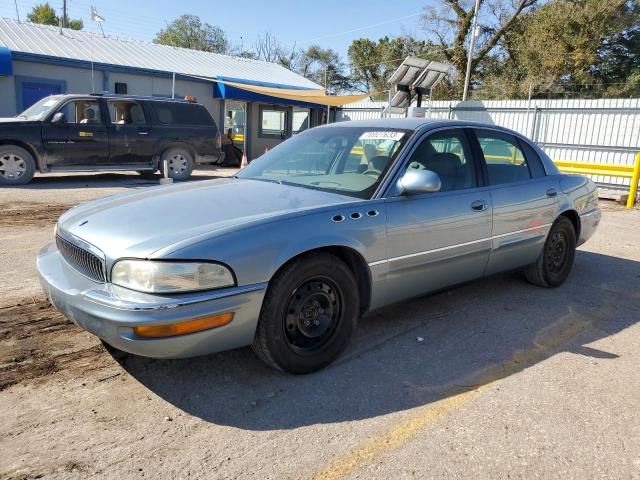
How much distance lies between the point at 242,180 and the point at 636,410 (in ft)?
10.1

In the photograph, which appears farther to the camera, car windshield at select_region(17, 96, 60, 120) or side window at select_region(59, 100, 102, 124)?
side window at select_region(59, 100, 102, 124)

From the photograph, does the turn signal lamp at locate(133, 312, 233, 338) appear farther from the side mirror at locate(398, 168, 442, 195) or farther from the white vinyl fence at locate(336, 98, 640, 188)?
the white vinyl fence at locate(336, 98, 640, 188)

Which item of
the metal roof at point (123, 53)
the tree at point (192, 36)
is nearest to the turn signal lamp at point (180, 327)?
the metal roof at point (123, 53)

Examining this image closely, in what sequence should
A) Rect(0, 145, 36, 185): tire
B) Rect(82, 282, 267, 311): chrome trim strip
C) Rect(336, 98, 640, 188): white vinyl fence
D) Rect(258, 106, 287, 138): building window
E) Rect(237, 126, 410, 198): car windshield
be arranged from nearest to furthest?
Rect(82, 282, 267, 311): chrome trim strip → Rect(237, 126, 410, 198): car windshield → Rect(0, 145, 36, 185): tire → Rect(336, 98, 640, 188): white vinyl fence → Rect(258, 106, 287, 138): building window

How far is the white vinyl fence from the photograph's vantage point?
1416cm

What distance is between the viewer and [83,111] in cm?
1130

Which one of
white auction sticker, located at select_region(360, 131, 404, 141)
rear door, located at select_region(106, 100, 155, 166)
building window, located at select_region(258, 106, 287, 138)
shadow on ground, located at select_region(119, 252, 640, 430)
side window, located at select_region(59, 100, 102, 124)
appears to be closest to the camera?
shadow on ground, located at select_region(119, 252, 640, 430)

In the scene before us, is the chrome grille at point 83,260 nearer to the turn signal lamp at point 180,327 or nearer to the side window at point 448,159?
the turn signal lamp at point 180,327

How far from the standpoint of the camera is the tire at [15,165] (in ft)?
34.1

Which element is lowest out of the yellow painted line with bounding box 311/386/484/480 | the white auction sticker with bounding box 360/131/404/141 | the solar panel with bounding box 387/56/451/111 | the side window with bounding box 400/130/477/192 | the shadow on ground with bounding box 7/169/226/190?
the yellow painted line with bounding box 311/386/484/480

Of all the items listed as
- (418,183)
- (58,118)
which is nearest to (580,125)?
(58,118)

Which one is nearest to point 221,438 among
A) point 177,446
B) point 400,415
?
point 177,446

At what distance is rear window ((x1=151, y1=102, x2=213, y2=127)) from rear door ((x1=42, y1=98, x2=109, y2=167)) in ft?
4.63

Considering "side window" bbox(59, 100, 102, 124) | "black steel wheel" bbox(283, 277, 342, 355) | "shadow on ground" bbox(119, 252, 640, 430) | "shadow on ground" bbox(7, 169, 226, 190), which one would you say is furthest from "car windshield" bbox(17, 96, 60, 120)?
"black steel wheel" bbox(283, 277, 342, 355)
